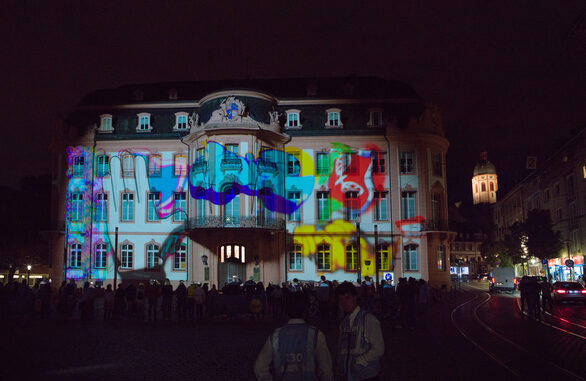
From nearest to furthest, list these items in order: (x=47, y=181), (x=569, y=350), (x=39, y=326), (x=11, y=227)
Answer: (x=569, y=350) < (x=39, y=326) < (x=11, y=227) < (x=47, y=181)

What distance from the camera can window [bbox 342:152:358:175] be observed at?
47.9m

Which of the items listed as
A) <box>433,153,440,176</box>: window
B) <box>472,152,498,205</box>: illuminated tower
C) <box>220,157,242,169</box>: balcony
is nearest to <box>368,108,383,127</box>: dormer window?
<box>433,153,440,176</box>: window

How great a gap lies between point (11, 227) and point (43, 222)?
12.0 ft

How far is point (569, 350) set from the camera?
1534cm

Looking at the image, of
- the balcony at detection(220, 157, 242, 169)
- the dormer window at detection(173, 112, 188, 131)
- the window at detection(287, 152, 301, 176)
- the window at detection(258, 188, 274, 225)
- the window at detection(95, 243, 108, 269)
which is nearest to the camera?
the balcony at detection(220, 157, 242, 169)

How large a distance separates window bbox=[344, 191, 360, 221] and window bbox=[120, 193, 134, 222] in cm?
1557

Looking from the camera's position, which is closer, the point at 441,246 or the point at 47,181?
the point at 441,246

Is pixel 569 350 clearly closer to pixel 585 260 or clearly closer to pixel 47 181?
pixel 585 260

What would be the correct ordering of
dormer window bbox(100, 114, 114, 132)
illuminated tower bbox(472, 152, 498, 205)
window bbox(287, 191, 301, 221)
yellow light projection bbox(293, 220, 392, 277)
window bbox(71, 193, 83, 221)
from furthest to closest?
1. illuminated tower bbox(472, 152, 498, 205)
2. dormer window bbox(100, 114, 114, 132)
3. window bbox(71, 193, 83, 221)
4. window bbox(287, 191, 301, 221)
5. yellow light projection bbox(293, 220, 392, 277)

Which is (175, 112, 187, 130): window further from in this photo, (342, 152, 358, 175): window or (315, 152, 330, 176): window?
(342, 152, 358, 175): window

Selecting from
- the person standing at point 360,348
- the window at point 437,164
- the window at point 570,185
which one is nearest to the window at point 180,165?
the window at point 437,164

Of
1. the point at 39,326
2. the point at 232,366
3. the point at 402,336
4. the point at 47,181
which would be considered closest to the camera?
the point at 232,366

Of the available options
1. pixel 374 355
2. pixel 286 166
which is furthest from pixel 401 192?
pixel 374 355

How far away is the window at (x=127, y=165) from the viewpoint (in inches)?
1924
